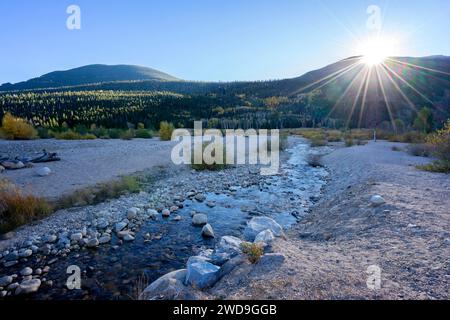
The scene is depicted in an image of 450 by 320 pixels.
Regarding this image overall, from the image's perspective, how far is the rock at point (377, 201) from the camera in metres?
6.98

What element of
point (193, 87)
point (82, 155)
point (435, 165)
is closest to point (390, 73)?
point (193, 87)

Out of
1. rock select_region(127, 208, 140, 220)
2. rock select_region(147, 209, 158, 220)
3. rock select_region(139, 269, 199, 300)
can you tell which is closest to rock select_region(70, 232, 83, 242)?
rock select_region(127, 208, 140, 220)

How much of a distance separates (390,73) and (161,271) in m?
104

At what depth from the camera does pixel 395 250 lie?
183 inches

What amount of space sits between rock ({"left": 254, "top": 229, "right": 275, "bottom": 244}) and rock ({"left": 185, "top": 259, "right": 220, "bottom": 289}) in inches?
54.0

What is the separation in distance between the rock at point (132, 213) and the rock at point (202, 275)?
3985mm

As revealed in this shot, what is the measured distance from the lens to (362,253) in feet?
15.7

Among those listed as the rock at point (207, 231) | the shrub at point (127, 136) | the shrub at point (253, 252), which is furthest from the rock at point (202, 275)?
the shrub at point (127, 136)

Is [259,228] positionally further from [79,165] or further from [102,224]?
[79,165]

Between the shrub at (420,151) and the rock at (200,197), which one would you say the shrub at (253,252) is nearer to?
the rock at (200,197)

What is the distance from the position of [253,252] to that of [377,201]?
4.23m

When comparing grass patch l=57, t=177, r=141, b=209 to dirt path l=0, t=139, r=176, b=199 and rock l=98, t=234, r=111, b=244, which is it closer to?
dirt path l=0, t=139, r=176, b=199

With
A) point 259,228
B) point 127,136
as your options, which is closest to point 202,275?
point 259,228

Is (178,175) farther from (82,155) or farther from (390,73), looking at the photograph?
(390,73)
